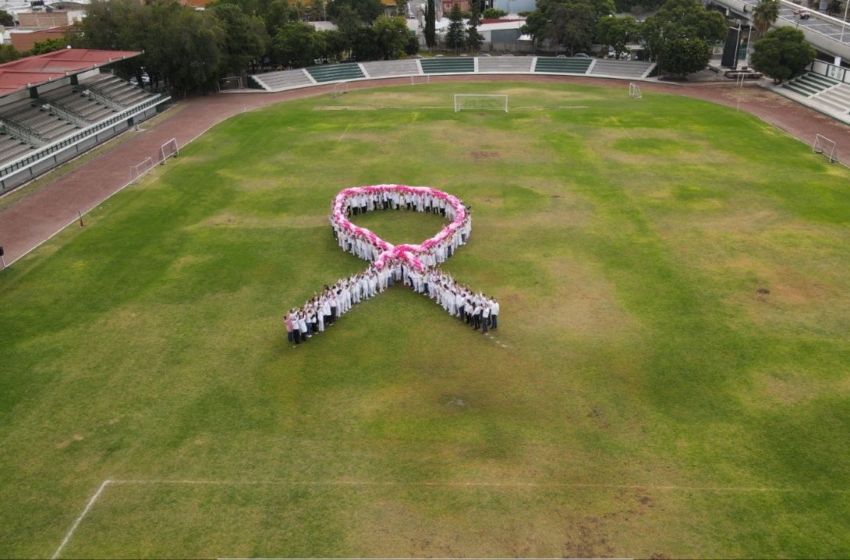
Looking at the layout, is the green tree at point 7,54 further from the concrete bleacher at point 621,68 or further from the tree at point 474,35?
the concrete bleacher at point 621,68

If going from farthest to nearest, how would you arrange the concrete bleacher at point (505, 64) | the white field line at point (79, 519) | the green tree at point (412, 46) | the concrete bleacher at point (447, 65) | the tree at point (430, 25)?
the tree at point (430, 25) < the green tree at point (412, 46) < the concrete bleacher at point (447, 65) < the concrete bleacher at point (505, 64) < the white field line at point (79, 519)

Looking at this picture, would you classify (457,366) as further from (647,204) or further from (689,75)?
(689,75)

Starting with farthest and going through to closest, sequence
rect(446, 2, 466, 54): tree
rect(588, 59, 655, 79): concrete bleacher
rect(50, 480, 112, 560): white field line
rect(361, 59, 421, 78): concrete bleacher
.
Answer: rect(446, 2, 466, 54): tree, rect(361, 59, 421, 78): concrete bleacher, rect(588, 59, 655, 79): concrete bleacher, rect(50, 480, 112, 560): white field line

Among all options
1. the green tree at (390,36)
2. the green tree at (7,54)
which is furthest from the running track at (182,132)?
the green tree at (7,54)

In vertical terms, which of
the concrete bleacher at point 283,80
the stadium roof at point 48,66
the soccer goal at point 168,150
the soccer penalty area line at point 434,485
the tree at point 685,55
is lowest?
the soccer penalty area line at point 434,485

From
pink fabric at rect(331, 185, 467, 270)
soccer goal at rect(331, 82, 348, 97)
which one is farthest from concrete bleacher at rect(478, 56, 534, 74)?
pink fabric at rect(331, 185, 467, 270)

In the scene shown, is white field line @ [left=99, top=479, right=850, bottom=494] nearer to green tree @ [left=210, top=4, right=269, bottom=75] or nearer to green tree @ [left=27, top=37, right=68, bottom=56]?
green tree @ [left=210, top=4, right=269, bottom=75]

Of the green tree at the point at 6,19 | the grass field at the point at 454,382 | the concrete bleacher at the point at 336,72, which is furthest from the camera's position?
the green tree at the point at 6,19
